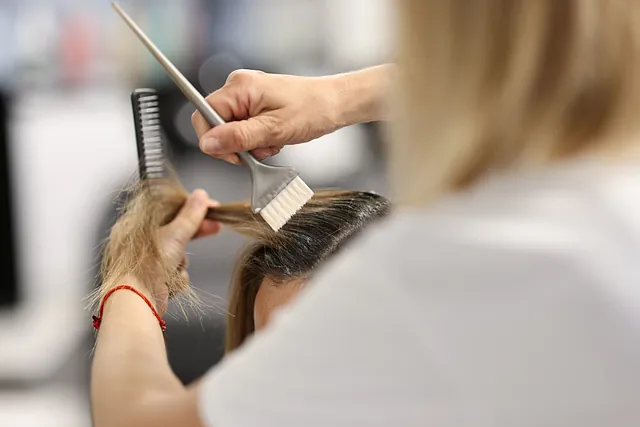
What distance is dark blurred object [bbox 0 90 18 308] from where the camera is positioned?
2.29m

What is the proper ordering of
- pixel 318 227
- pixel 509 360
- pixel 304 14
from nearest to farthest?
pixel 509 360 < pixel 318 227 < pixel 304 14

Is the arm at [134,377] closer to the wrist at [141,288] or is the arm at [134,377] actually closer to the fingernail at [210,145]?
the wrist at [141,288]

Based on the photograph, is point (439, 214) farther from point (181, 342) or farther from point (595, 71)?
point (181, 342)

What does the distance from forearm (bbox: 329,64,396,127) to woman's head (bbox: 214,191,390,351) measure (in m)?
0.08

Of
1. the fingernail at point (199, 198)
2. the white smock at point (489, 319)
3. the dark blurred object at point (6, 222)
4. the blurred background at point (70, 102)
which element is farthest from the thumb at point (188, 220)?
the dark blurred object at point (6, 222)

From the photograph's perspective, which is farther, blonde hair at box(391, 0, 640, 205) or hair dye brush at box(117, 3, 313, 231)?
hair dye brush at box(117, 3, 313, 231)

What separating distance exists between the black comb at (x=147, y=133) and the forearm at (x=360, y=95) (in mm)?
169

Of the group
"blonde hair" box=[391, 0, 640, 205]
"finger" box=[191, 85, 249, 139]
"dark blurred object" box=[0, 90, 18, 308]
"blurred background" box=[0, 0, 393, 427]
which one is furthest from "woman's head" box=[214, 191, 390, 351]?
"dark blurred object" box=[0, 90, 18, 308]

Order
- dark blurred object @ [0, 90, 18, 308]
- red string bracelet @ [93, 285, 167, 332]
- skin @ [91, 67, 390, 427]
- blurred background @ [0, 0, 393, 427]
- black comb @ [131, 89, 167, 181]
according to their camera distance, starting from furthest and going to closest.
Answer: dark blurred object @ [0, 90, 18, 308] → blurred background @ [0, 0, 393, 427] → black comb @ [131, 89, 167, 181] → red string bracelet @ [93, 285, 167, 332] → skin @ [91, 67, 390, 427]

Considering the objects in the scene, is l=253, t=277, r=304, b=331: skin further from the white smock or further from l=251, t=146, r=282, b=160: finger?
the white smock

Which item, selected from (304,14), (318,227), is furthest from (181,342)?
(304,14)

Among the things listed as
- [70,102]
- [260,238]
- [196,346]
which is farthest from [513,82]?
[70,102]

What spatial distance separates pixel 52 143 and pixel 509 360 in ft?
6.95

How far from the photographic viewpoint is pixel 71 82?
7.66 feet
